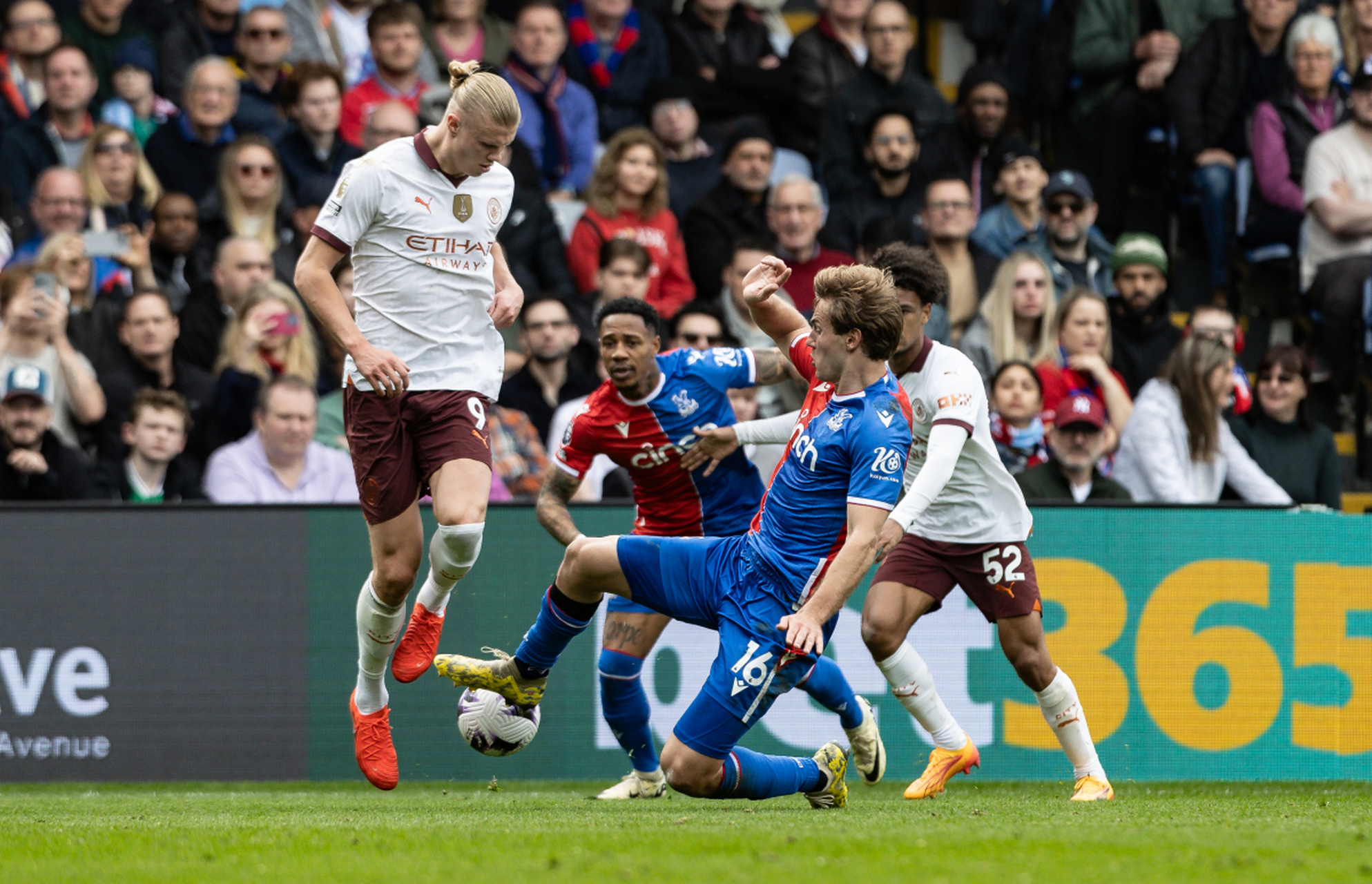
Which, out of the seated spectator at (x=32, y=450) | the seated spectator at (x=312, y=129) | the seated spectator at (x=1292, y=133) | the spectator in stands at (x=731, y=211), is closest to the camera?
the seated spectator at (x=32, y=450)

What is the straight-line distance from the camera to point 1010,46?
13.9 metres

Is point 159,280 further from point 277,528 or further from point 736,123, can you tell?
point 736,123

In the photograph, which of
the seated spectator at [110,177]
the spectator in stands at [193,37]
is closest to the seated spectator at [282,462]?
the seated spectator at [110,177]

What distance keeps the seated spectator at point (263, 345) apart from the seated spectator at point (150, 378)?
15 cm

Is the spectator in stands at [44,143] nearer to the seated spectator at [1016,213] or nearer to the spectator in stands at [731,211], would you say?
the spectator in stands at [731,211]

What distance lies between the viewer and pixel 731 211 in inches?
474

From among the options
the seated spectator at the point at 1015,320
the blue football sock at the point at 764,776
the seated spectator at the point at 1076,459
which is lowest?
the blue football sock at the point at 764,776

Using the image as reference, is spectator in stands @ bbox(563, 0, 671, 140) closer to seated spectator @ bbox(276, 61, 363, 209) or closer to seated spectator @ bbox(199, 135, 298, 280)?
seated spectator @ bbox(276, 61, 363, 209)

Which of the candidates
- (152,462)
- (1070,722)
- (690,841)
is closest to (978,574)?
(1070,722)

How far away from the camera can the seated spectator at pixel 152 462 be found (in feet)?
31.9

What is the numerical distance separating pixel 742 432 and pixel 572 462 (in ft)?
2.82

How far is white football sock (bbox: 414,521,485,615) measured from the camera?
6848mm

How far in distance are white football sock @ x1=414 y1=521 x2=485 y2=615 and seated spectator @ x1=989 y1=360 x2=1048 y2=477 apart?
4.29 m

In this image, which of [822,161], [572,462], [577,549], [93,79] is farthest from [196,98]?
[577,549]
